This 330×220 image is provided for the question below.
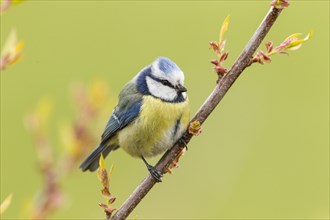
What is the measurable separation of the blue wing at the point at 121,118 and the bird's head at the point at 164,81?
3.9 inches

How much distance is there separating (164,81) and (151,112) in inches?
6.2

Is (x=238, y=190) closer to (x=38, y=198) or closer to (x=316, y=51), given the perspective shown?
(x=316, y=51)

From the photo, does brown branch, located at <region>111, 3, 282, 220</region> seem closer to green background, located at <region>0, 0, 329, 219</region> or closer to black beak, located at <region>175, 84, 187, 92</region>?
black beak, located at <region>175, 84, 187, 92</region>

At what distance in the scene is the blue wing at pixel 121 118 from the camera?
3219 millimetres

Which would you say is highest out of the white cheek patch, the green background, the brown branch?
the brown branch

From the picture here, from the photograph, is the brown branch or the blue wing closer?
the brown branch

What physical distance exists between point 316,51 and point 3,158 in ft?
12.0

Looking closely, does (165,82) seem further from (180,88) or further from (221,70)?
(221,70)

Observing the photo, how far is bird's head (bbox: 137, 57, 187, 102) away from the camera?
9.91 feet

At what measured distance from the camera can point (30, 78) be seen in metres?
5.99

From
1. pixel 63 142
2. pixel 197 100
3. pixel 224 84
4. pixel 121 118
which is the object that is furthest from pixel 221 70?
pixel 197 100

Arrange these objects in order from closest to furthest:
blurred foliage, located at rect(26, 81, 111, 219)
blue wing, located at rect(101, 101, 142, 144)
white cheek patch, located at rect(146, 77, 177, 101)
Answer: blurred foliage, located at rect(26, 81, 111, 219) → white cheek patch, located at rect(146, 77, 177, 101) → blue wing, located at rect(101, 101, 142, 144)

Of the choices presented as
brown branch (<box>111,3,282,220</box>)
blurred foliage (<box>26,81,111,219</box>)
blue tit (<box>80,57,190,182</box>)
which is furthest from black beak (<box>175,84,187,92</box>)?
blurred foliage (<box>26,81,111,219</box>)

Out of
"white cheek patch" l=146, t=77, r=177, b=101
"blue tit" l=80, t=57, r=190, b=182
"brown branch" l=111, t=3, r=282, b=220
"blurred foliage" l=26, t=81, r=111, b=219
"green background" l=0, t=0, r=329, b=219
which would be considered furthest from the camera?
"green background" l=0, t=0, r=329, b=219
